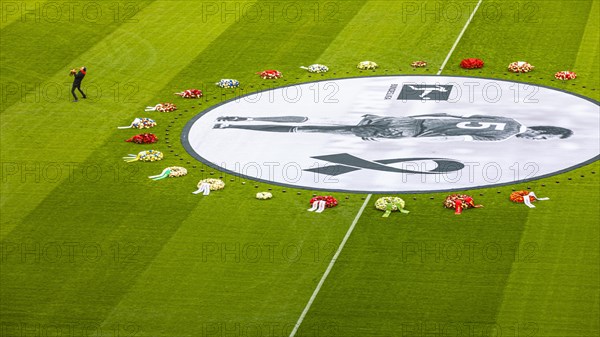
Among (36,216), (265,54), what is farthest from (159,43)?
(36,216)

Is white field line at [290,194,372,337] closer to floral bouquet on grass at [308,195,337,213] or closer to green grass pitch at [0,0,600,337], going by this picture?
green grass pitch at [0,0,600,337]

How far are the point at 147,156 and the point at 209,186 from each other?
4.47 meters

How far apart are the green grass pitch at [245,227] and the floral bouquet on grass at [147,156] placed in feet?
1.33

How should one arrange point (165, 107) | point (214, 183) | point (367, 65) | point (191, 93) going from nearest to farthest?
point (214, 183) → point (165, 107) → point (191, 93) → point (367, 65)

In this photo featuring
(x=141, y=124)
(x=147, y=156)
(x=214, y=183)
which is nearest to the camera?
(x=214, y=183)

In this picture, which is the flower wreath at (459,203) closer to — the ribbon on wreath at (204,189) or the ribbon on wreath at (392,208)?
the ribbon on wreath at (392,208)

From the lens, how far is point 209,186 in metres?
52.0

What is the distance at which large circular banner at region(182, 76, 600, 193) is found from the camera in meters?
52.9

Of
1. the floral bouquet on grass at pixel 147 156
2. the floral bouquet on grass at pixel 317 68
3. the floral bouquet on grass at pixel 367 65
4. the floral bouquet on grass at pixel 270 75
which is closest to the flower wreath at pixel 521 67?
the floral bouquet on grass at pixel 367 65

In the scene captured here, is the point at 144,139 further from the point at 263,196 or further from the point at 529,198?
the point at 529,198

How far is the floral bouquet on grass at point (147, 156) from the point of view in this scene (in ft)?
181

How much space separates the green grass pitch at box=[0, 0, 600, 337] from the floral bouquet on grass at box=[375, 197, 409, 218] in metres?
0.40

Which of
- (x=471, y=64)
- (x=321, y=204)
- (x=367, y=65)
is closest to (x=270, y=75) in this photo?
(x=367, y=65)

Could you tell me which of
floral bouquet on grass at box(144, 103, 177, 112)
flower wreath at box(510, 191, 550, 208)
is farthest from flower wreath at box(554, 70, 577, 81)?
floral bouquet on grass at box(144, 103, 177, 112)
